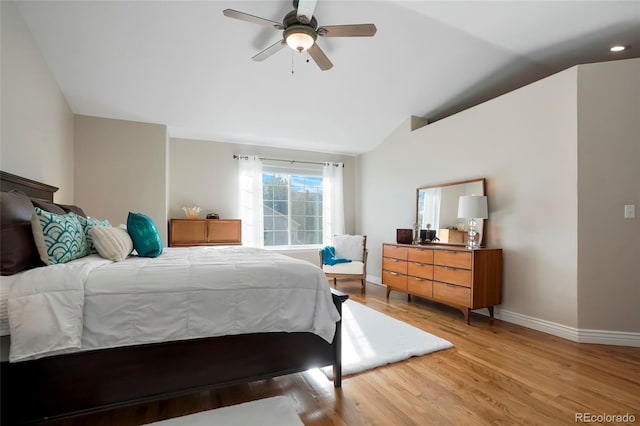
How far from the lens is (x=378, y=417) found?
173 cm

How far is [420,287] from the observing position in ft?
13.0

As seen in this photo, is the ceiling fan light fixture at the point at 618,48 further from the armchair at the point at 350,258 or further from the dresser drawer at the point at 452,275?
the armchair at the point at 350,258

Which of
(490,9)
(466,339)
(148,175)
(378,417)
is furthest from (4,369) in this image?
(490,9)

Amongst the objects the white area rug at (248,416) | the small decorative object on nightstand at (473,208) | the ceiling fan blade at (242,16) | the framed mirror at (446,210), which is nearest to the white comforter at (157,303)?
the white area rug at (248,416)

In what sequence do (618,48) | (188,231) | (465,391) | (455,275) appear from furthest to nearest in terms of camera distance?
(188,231)
(455,275)
(618,48)
(465,391)

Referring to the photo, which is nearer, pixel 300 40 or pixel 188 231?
pixel 300 40

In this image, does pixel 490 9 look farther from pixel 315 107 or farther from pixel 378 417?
pixel 378 417

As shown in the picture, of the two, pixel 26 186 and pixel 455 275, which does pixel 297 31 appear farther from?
pixel 455 275

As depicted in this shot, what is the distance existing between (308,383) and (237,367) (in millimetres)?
558

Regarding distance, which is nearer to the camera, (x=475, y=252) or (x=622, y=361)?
(x=622, y=361)

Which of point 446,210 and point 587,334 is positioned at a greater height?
point 446,210

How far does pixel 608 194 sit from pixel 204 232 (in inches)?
190

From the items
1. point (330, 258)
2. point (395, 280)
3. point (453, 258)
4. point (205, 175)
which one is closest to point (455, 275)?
point (453, 258)

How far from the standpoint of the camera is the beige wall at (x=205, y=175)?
5064mm
